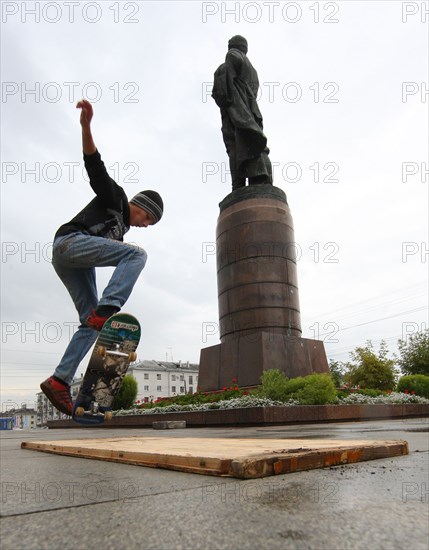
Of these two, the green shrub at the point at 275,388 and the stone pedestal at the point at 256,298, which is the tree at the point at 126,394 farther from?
the green shrub at the point at 275,388

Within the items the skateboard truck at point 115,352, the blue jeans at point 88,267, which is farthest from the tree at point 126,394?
the skateboard truck at point 115,352

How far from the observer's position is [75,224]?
362 cm

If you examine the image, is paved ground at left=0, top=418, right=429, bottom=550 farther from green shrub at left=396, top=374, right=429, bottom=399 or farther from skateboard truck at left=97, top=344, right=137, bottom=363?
green shrub at left=396, top=374, right=429, bottom=399

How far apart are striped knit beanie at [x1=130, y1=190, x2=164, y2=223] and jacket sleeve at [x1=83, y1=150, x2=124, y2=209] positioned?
16 cm

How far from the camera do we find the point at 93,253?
3.52m

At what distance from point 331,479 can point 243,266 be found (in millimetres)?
11211

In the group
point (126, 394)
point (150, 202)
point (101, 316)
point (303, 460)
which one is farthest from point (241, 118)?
point (126, 394)

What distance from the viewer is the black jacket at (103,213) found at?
11.6ft

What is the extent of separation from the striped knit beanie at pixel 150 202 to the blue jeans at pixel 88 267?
0.39 metres

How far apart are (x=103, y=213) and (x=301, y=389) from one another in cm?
710

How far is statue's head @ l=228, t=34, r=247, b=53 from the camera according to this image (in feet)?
51.7

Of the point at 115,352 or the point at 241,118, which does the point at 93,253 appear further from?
the point at 241,118

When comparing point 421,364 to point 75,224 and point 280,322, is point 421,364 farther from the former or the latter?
point 75,224

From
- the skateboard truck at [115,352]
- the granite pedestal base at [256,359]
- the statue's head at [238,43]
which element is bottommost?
the granite pedestal base at [256,359]
